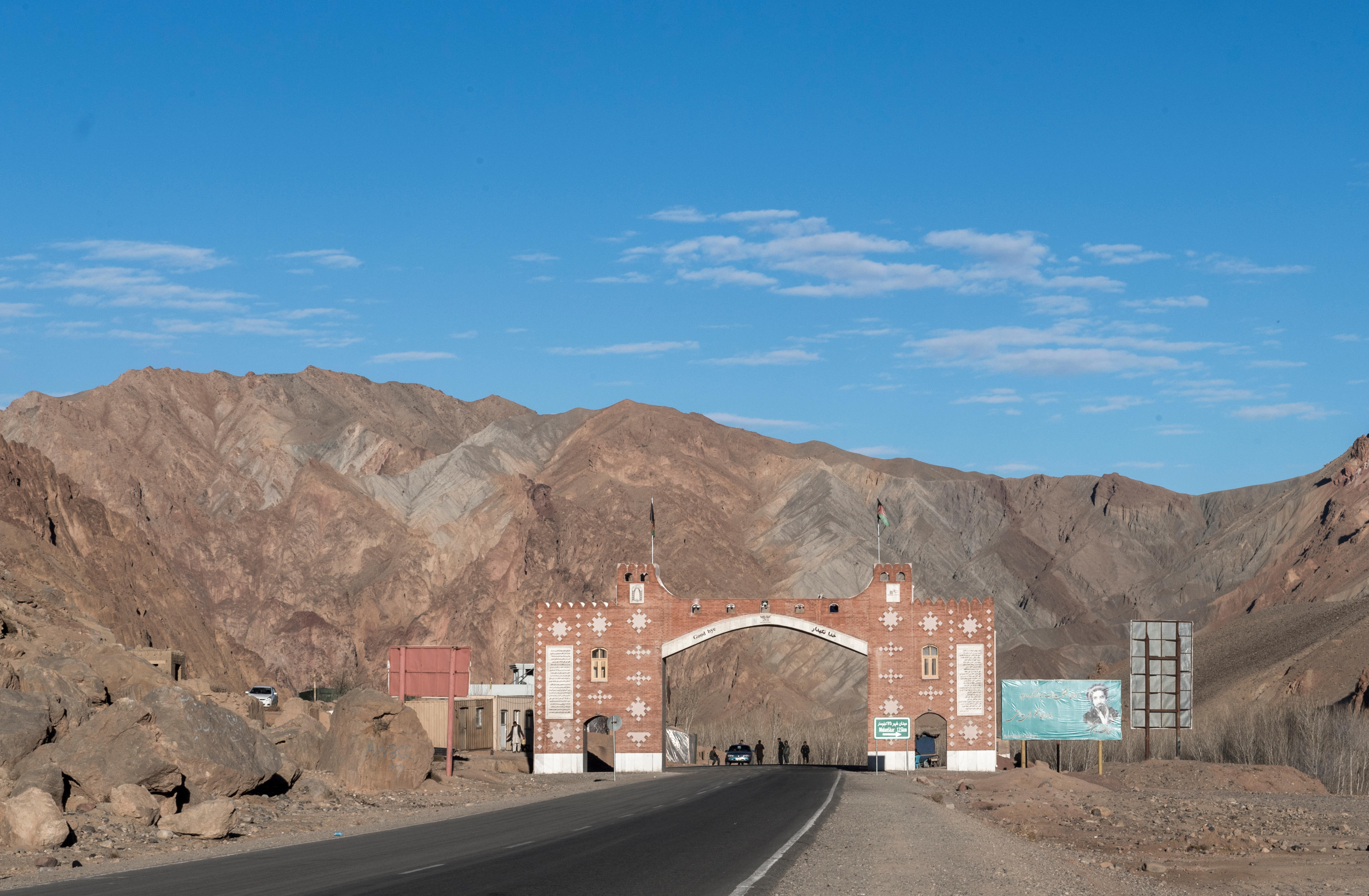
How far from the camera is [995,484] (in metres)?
194

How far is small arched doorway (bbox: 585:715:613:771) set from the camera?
68125mm

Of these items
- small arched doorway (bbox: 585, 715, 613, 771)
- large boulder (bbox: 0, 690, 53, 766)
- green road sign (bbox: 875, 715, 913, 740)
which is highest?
large boulder (bbox: 0, 690, 53, 766)

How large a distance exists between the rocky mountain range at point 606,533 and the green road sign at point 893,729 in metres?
41.8

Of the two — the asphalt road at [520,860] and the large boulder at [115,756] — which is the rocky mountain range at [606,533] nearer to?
the large boulder at [115,756]

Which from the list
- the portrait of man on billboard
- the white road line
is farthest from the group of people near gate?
the white road line

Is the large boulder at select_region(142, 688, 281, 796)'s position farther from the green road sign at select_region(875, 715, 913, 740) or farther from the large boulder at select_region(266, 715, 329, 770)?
the green road sign at select_region(875, 715, 913, 740)

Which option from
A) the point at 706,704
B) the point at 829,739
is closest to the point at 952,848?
the point at 829,739

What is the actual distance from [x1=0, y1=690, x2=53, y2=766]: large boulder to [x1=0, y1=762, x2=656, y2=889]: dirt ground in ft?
6.51

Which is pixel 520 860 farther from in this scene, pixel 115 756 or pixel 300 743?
pixel 300 743

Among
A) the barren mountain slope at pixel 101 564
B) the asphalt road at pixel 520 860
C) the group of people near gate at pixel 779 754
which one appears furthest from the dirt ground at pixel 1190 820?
the barren mountain slope at pixel 101 564

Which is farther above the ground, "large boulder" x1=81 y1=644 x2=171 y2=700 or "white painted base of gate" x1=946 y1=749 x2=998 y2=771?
"large boulder" x1=81 y1=644 x2=171 y2=700

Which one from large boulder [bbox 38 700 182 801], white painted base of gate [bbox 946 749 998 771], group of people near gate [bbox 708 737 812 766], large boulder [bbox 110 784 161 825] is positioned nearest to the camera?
large boulder [bbox 110 784 161 825]

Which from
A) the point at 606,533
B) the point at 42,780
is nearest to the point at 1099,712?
the point at 42,780

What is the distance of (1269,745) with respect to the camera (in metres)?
60.4
